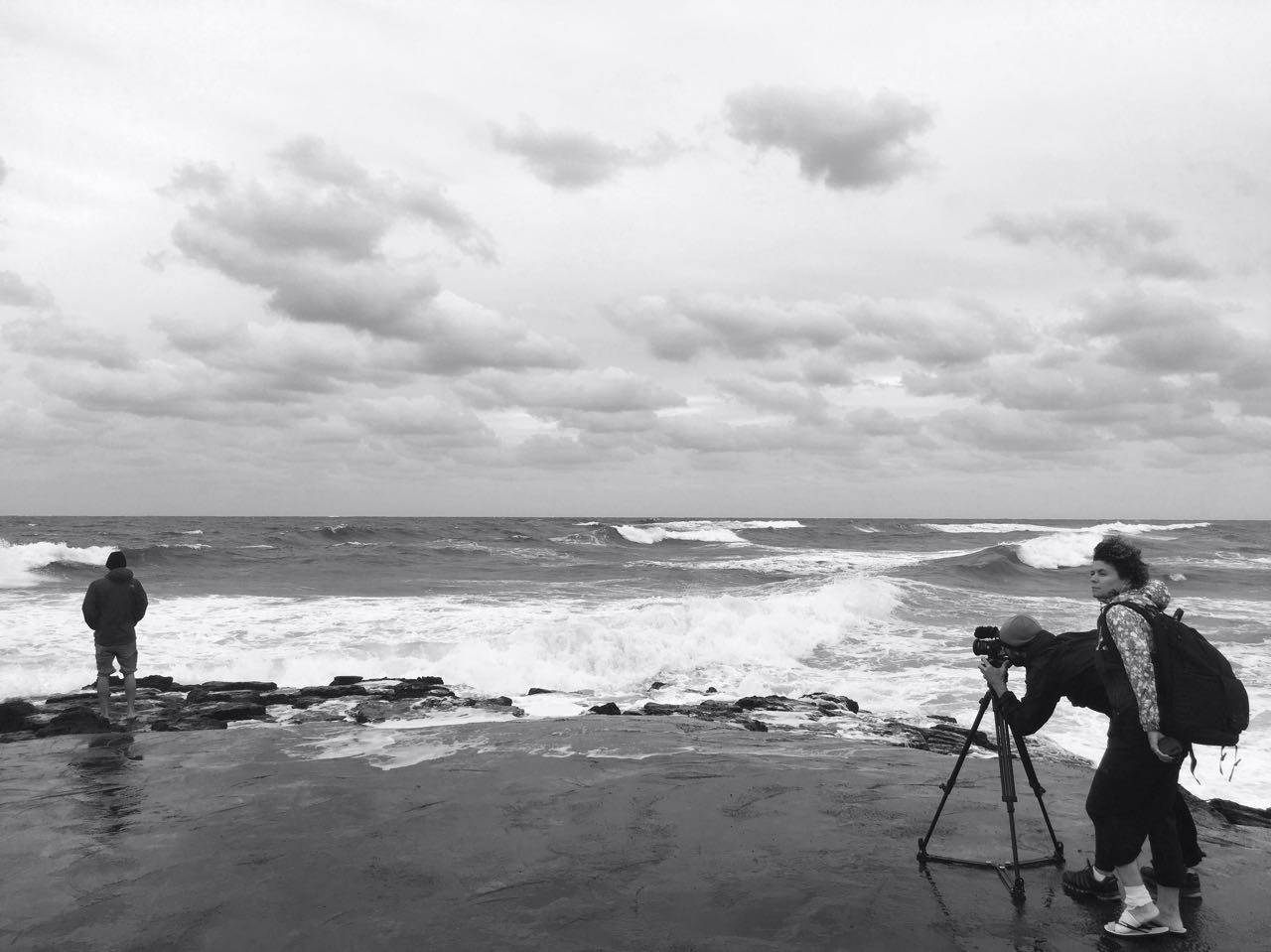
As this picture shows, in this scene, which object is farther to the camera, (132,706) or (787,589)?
(787,589)

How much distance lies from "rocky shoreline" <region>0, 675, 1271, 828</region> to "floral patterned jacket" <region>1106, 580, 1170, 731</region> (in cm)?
512

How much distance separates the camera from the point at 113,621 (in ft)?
33.3

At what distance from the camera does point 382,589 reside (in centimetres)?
2505

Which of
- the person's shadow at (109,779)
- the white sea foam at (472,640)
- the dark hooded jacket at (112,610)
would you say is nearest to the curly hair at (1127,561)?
the person's shadow at (109,779)

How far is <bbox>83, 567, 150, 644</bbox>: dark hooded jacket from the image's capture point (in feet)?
33.1

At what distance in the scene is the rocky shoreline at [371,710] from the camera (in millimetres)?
9453

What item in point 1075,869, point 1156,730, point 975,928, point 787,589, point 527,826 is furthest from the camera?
point 787,589

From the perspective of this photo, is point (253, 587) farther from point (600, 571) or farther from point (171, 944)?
point (171, 944)

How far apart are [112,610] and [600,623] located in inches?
377

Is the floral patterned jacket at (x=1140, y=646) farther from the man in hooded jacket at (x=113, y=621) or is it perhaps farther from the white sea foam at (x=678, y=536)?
the white sea foam at (x=678, y=536)

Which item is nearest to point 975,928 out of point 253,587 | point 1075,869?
point 1075,869

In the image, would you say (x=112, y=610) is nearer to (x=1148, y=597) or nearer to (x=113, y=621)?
(x=113, y=621)

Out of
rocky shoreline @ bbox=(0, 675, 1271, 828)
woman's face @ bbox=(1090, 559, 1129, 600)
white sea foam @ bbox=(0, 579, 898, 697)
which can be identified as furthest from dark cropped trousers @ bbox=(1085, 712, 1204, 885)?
white sea foam @ bbox=(0, 579, 898, 697)

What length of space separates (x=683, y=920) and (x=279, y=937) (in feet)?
7.05
